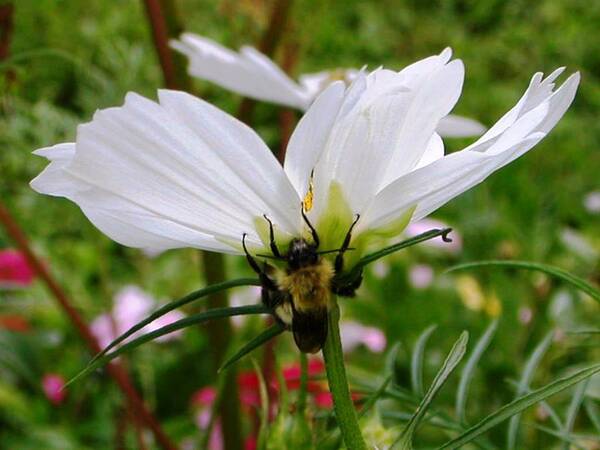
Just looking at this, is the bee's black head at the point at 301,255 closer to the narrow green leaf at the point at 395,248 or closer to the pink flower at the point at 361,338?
the narrow green leaf at the point at 395,248

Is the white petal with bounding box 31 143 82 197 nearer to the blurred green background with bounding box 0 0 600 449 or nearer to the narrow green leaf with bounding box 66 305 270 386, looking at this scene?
the narrow green leaf with bounding box 66 305 270 386

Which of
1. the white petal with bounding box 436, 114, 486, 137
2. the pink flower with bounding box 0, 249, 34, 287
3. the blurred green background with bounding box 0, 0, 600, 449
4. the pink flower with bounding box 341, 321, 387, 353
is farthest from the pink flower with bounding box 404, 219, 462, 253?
the white petal with bounding box 436, 114, 486, 137

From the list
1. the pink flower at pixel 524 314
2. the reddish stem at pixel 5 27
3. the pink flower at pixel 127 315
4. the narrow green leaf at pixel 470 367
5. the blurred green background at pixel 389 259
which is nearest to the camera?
the narrow green leaf at pixel 470 367

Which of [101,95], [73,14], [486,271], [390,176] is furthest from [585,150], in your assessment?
[390,176]

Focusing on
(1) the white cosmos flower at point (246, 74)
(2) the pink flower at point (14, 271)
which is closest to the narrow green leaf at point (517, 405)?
(1) the white cosmos flower at point (246, 74)

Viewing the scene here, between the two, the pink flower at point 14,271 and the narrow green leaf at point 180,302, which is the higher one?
the pink flower at point 14,271

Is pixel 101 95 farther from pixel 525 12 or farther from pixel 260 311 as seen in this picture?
pixel 525 12

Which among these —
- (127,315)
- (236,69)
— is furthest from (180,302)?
(127,315)
